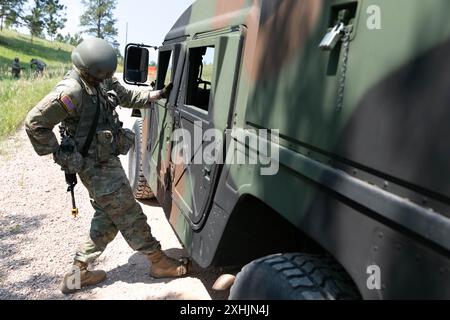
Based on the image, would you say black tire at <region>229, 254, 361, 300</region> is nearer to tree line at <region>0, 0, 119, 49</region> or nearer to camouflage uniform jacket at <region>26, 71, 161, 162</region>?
camouflage uniform jacket at <region>26, 71, 161, 162</region>

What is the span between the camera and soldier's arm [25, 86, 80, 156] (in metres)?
2.83

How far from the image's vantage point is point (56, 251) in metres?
3.86

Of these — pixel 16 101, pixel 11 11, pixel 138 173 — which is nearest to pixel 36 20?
pixel 11 11

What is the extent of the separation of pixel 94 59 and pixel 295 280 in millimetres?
2090

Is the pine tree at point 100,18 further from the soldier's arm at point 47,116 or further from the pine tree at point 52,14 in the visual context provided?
the soldier's arm at point 47,116

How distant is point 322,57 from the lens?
1.51 metres

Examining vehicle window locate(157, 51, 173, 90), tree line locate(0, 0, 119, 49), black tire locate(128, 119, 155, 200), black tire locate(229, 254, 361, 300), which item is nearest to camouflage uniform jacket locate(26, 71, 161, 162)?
vehicle window locate(157, 51, 173, 90)

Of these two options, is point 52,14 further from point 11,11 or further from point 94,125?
point 94,125

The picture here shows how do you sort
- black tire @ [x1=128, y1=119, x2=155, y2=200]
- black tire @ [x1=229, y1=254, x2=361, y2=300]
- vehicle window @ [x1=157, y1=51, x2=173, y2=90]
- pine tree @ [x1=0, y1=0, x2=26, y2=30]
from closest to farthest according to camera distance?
black tire @ [x1=229, y1=254, x2=361, y2=300] < vehicle window @ [x1=157, y1=51, x2=173, y2=90] < black tire @ [x1=128, y1=119, x2=155, y2=200] < pine tree @ [x1=0, y1=0, x2=26, y2=30]

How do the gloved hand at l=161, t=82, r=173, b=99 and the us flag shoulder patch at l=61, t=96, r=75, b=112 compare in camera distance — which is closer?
the us flag shoulder patch at l=61, t=96, r=75, b=112

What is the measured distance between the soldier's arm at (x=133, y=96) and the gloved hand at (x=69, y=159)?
731 mm

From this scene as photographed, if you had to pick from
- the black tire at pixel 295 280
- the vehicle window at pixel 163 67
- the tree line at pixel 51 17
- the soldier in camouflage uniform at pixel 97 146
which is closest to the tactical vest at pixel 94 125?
the soldier in camouflage uniform at pixel 97 146

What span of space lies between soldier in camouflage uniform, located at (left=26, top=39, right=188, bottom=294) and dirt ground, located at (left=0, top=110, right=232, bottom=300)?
15 cm

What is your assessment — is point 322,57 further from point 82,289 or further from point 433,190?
point 82,289
